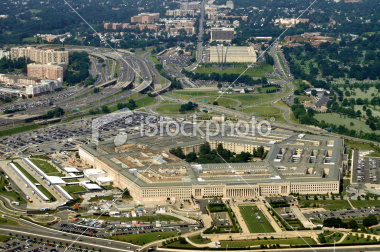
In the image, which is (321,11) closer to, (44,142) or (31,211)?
(44,142)

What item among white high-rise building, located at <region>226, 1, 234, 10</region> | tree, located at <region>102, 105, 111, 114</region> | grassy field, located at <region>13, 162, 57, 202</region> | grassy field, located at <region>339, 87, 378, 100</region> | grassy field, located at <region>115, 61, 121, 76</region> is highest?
white high-rise building, located at <region>226, 1, 234, 10</region>

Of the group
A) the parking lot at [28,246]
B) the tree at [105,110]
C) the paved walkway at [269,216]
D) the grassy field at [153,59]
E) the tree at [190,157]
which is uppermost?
the grassy field at [153,59]

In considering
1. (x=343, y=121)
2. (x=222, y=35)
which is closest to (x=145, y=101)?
(x=343, y=121)

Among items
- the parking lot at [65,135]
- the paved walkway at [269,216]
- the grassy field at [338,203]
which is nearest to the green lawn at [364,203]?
the grassy field at [338,203]

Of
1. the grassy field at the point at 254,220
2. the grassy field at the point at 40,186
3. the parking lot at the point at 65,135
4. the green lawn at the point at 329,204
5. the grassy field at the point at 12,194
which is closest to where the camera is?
the grassy field at the point at 254,220

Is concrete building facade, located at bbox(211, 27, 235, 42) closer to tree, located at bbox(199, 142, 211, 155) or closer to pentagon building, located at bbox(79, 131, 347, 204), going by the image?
pentagon building, located at bbox(79, 131, 347, 204)

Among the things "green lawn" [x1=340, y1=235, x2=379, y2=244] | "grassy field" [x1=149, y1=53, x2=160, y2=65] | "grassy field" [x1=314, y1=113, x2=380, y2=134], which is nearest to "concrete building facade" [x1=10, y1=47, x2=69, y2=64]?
"grassy field" [x1=149, y1=53, x2=160, y2=65]

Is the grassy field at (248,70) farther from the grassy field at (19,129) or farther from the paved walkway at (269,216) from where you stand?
the paved walkway at (269,216)
